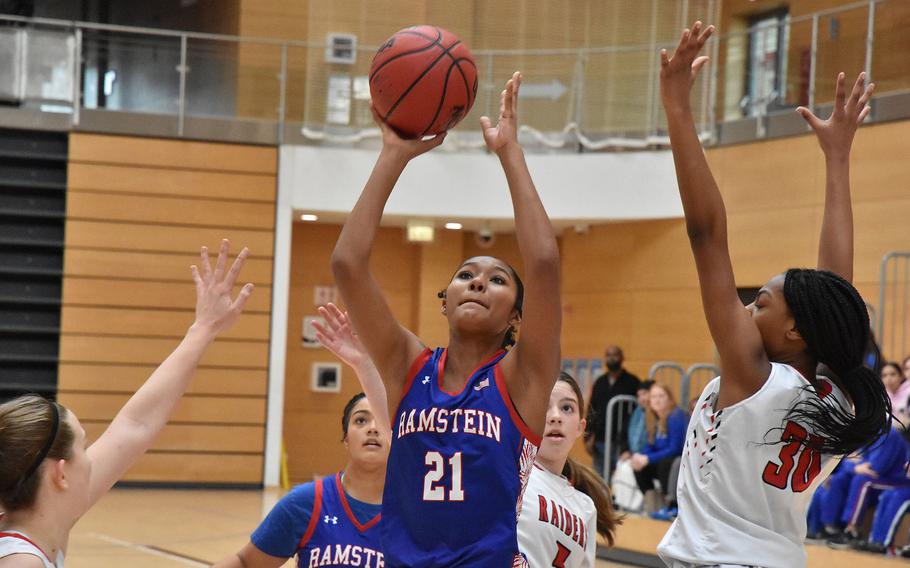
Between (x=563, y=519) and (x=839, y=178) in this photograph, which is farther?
(x=563, y=519)

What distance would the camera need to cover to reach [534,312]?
2.33 meters

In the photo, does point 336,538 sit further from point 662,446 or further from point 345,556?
point 662,446

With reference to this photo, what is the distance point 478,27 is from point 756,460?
35.5 feet

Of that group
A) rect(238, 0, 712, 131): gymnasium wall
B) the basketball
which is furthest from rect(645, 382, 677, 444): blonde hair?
the basketball

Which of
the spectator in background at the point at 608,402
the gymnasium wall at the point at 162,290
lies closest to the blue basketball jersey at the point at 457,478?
the spectator in background at the point at 608,402

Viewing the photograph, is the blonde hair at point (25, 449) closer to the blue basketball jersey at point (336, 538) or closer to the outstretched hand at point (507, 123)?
the outstretched hand at point (507, 123)

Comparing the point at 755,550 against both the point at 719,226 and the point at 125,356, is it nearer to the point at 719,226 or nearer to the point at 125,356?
Result: the point at 719,226

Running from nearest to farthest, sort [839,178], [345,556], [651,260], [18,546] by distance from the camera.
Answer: [18,546]
[839,178]
[345,556]
[651,260]

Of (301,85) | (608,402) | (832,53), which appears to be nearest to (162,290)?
(301,85)

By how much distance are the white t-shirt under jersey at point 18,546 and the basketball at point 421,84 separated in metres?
1.20

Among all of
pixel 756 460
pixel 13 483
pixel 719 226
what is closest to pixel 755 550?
pixel 756 460

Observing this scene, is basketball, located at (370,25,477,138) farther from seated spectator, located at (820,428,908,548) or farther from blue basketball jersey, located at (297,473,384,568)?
seated spectator, located at (820,428,908,548)

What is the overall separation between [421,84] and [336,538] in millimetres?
1359

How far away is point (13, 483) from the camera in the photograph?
1.95 meters
